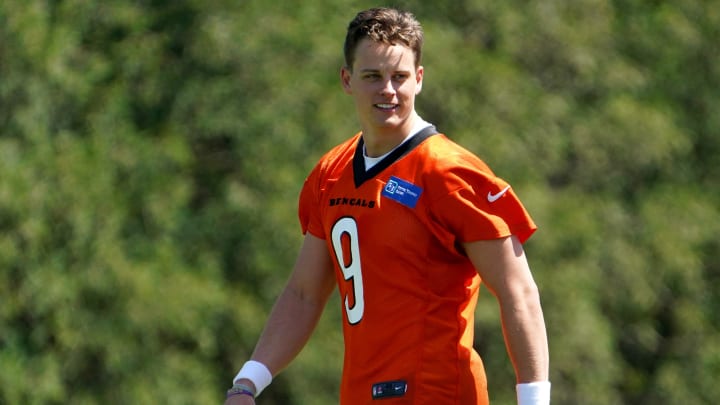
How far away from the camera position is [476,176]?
2934 millimetres

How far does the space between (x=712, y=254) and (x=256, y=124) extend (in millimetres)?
3367

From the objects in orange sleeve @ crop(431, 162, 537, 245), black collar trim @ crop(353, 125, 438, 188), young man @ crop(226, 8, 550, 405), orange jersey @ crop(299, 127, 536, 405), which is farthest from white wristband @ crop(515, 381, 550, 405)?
black collar trim @ crop(353, 125, 438, 188)

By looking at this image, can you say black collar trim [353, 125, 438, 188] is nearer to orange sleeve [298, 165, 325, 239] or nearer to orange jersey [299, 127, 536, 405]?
orange jersey [299, 127, 536, 405]

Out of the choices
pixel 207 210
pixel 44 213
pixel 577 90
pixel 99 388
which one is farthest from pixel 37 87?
pixel 577 90

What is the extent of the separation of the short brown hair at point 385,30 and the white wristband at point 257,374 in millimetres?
865

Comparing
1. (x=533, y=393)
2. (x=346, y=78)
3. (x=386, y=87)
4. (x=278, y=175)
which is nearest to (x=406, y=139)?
(x=386, y=87)

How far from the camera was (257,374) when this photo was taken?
3.28 m

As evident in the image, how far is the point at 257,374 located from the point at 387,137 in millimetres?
754

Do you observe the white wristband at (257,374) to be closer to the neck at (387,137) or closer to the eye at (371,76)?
the neck at (387,137)

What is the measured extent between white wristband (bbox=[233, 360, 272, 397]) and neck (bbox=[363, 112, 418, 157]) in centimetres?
67

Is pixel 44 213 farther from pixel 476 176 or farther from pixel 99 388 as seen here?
pixel 476 176

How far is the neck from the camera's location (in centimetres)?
312

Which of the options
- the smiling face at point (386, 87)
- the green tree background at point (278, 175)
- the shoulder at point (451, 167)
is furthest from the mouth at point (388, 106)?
the green tree background at point (278, 175)

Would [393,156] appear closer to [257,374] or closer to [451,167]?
[451,167]
